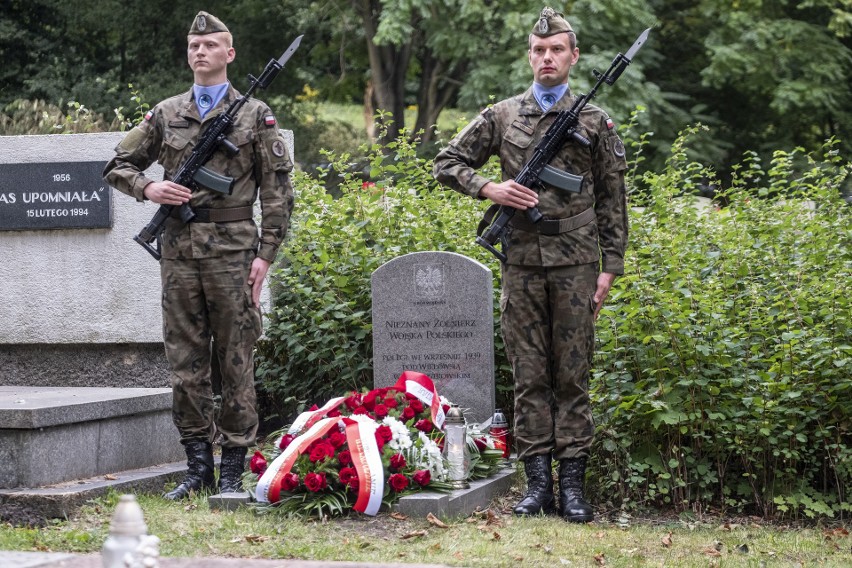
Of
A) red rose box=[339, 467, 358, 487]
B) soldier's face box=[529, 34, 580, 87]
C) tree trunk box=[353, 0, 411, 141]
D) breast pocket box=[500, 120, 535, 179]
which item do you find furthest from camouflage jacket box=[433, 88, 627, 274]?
tree trunk box=[353, 0, 411, 141]

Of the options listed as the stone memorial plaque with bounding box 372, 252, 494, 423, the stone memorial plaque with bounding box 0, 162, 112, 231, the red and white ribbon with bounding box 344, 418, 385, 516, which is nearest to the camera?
the red and white ribbon with bounding box 344, 418, 385, 516

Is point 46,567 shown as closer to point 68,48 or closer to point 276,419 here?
point 276,419

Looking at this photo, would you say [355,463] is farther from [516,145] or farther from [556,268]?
[516,145]

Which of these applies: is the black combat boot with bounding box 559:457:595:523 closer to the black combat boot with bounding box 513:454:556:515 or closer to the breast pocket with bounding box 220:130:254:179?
the black combat boot with bounding box 513:454:556:515

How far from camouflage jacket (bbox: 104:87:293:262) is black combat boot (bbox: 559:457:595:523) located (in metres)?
1.79

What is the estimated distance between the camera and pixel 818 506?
6195 mm

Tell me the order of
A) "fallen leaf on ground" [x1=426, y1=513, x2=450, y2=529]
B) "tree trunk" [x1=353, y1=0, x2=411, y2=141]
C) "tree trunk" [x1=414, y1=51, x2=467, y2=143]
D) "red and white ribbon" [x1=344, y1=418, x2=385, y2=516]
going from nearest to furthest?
"fallen leaf on ground" [x1=426, y1=513, x2=450, y2=529], "red and white ribbon" [x1=344, y1=418, x2=385, y2=516], "tree trunk" [x1=353, y1=0, x2=411, y2=141], "tree trunk" [x1=414, y1=51, x2=467, y2=143]

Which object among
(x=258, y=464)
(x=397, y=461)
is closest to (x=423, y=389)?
(x=397, y=461)

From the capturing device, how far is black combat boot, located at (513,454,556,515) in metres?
5.82

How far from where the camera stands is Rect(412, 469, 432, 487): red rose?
5.69 m

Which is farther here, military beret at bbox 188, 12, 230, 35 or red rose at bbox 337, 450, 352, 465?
military beret at bbox 188, 12, 230, 35

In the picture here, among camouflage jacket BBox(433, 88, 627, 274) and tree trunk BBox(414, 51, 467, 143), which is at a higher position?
tree trunk BBox(414, 51, 467, 143)

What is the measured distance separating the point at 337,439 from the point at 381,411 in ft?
1.25

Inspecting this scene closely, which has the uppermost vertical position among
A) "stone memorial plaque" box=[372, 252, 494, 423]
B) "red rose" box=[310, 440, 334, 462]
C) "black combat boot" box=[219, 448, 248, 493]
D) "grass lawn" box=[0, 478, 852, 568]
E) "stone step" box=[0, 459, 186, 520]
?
"stone memorial plaque" box=[372, 252, 494, 423]
